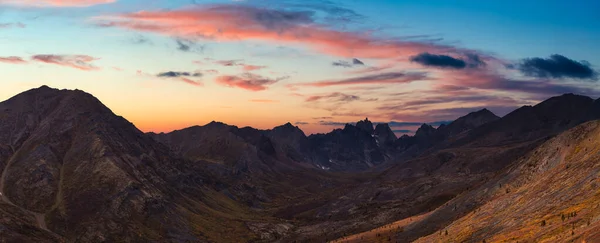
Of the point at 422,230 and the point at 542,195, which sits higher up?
the point at 542,195

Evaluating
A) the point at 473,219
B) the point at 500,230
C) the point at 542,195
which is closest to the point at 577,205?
the point at 500,230

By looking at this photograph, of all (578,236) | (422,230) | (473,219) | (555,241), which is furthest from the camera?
(422,230)

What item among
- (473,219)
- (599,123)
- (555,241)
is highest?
(599,123)

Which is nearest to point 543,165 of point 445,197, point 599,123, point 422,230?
point 599,123

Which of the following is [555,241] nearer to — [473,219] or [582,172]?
[582,172]

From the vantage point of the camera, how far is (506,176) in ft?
410

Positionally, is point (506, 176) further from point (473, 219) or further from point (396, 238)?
point (473, 219)

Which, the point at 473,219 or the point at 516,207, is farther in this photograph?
the point at 473,219

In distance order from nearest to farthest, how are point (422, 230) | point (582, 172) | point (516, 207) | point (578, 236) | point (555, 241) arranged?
point (578, 236), point (555, 241), point (582, 172), point (516, 207), point (422, 230)

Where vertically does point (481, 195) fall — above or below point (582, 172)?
below

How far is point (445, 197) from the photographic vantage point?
648 ft

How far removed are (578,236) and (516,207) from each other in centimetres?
3450

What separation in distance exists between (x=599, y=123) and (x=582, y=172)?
41.5 metres

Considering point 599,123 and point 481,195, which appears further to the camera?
point 481,195
